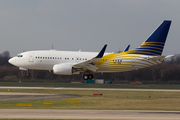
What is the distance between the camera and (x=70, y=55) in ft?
138

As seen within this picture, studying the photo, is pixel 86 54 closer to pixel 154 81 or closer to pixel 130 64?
pixel 130 64

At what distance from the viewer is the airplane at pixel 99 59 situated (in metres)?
41.2

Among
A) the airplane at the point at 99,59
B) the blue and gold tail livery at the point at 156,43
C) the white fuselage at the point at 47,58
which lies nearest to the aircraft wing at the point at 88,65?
the airplane at the point at 99,59

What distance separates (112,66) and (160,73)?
3461 centimetres

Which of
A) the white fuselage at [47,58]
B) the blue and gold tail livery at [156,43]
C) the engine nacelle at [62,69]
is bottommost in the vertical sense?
the engine nacelle at [62,69]

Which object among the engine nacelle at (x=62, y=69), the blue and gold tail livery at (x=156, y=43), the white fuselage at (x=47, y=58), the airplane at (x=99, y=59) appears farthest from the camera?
the blue and gold tail livery at (x=156, y=43)

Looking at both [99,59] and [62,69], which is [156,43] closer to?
[99,59]

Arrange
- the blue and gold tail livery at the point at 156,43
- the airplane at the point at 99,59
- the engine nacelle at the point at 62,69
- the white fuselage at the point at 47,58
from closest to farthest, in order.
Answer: the engine nacelle at the point at 62,69, the airplane at the point at 99,59, the white fuselage at the point at 47,58, the blue and gold tail livery at the point at 156,43

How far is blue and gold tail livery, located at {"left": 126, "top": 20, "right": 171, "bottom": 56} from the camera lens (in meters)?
42.2

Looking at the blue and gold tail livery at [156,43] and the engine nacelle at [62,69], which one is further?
the blue and gold tail livery at [156,43]

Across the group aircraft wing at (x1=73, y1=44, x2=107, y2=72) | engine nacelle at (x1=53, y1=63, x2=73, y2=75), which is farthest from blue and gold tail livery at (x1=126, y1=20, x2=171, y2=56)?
engine nacelle at (x1=53, y1=63, x2=73, y2=75)

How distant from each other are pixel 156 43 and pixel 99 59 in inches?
379

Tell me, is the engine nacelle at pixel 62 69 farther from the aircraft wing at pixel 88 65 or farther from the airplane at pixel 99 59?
the aircraft wing at pixel 88 65

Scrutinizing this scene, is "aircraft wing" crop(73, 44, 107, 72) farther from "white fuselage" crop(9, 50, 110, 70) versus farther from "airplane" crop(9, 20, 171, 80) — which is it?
"white fuselage" crop(9, 50, 110, 70)
